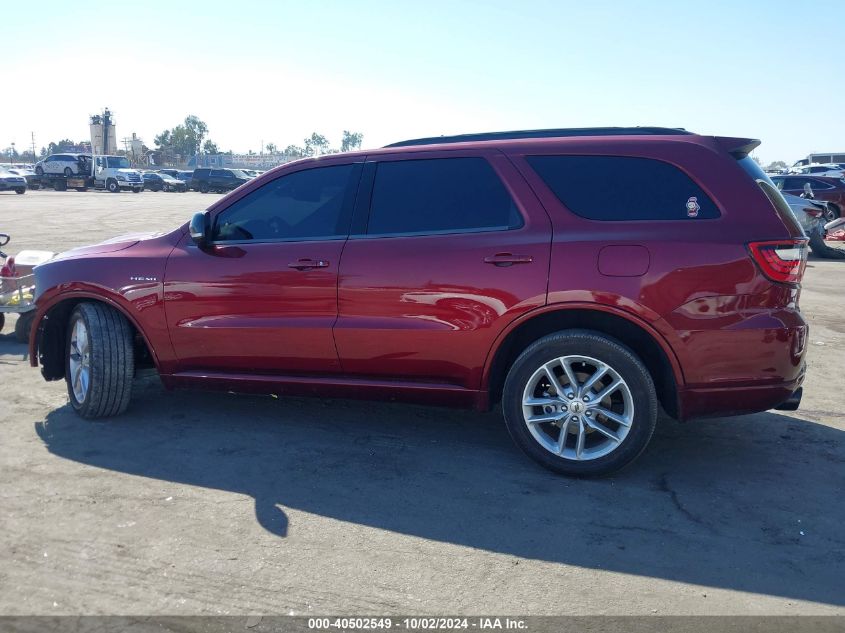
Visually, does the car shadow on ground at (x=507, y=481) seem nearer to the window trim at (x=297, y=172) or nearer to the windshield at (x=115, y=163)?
the window trim at (x=297, y=172)

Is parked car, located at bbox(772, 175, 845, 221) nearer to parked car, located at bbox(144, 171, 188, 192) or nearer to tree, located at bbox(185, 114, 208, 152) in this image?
parked car, located at bbox(144, 171, 188, 192)

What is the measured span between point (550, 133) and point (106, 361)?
3.26 m

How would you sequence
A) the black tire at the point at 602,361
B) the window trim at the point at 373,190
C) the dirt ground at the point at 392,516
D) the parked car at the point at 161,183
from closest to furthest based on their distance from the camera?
the dirt ground at the point at 392,516 → the black tire at the point at 602,361 → the window trim at the point at 373,190 → the parked car at the point at 161,183

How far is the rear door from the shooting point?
167 inches

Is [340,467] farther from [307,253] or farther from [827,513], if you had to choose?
[827,513]

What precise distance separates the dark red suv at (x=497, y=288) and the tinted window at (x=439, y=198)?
13 mm

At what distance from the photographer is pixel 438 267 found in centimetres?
436

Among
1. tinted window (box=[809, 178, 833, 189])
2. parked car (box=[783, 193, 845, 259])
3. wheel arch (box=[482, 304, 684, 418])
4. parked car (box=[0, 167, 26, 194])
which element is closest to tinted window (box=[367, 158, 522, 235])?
wheel arch (box=[482, 304, 684, 418])

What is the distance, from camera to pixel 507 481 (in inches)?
165

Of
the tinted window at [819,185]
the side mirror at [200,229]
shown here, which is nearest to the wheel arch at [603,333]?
the side mirror at [200,229]

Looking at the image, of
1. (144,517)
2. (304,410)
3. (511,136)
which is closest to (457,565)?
(144,517)

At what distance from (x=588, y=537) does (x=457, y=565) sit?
677mm

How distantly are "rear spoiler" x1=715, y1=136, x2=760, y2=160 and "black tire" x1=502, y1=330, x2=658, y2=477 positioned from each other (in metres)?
1.24

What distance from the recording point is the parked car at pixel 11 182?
40.6 meters
